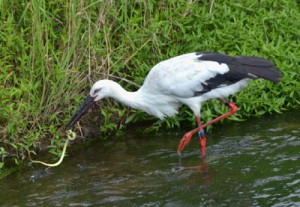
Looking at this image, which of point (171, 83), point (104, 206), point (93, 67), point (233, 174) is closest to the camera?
point (104, 206)

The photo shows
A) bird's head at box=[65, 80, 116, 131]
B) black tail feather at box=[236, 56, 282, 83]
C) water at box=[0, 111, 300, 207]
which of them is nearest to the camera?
water at box=[0, 111, 300, 207]

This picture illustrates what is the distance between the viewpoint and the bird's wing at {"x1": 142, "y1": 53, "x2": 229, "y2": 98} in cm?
802

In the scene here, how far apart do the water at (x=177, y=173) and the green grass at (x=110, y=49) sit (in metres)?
0.27

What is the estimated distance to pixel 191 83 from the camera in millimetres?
8070

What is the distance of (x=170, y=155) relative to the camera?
319 inches

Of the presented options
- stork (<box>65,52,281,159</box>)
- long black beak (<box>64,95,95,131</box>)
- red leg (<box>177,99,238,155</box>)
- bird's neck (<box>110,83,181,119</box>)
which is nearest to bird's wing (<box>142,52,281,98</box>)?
stork (<box>65,52,281,159</box>)

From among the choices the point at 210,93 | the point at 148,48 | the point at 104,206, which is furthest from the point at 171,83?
the point at 104,206

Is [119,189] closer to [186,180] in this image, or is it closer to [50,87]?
[186,180]

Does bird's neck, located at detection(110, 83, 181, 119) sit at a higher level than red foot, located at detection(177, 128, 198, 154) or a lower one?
higher

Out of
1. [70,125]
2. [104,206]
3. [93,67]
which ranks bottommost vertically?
[104,206]

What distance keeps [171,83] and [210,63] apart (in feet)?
1.46

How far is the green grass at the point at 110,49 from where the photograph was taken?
8.14 m

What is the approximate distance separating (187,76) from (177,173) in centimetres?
106

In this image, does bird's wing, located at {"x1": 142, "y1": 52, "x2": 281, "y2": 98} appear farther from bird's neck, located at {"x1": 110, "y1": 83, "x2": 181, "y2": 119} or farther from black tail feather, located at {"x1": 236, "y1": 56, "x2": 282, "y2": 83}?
bird's neck, located at {"x1": 110, "y1": 83, "x2": 181, "y2": 119}
